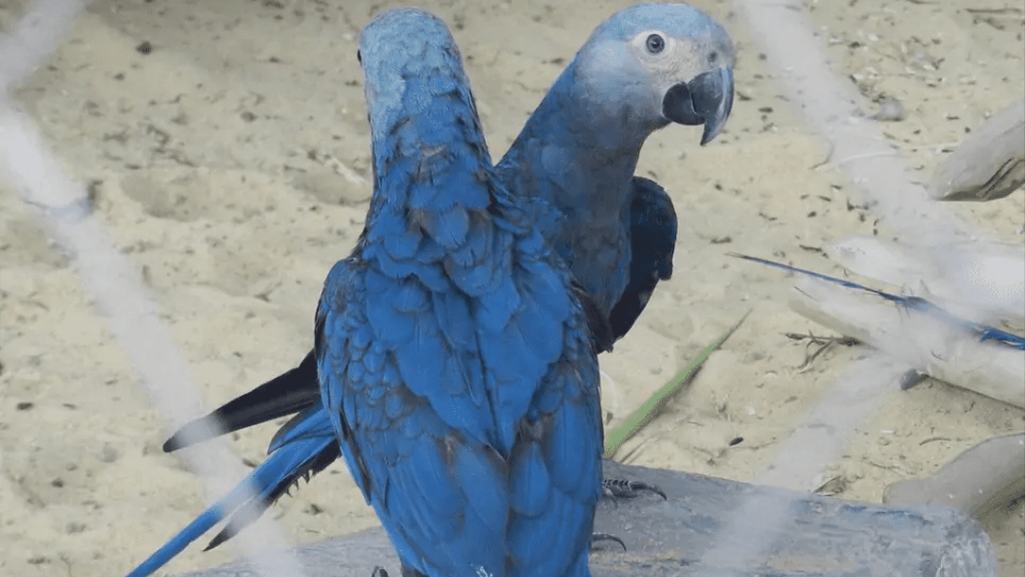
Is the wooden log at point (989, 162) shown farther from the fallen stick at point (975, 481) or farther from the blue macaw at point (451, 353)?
the blue macaw at point (451, 353)

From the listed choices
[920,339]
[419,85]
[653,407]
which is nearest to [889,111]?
[920,339]

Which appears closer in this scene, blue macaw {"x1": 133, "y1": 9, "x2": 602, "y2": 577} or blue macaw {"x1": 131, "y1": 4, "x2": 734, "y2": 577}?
blue macaw {"x1": 133, "y1": 9, "x2": 602, "y2": 577}

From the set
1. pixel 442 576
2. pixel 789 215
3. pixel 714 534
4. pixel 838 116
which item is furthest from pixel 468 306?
pixel 838 116

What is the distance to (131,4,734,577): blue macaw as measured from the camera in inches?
A: 39.9

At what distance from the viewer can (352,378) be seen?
87 cm

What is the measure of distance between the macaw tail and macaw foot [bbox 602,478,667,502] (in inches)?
14.3

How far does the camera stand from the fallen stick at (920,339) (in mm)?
1500

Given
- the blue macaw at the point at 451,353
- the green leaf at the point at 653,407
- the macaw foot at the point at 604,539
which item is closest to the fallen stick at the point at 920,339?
the green leaf at the point at 653,407

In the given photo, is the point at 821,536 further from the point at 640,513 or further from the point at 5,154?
the point at 5,154

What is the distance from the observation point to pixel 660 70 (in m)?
1.04

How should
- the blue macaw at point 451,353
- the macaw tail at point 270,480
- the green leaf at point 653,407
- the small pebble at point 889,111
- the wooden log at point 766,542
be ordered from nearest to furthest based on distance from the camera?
1. the blue macaw at point 451,353
2. the macaw tail at point 270,480
3. the wooden log at point 766,542
4. the green leaf at point 653,407
5. the small pebble at point 889,111

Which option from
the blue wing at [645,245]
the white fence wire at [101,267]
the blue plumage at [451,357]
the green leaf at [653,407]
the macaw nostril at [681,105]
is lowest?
the green leaf at [653,407]

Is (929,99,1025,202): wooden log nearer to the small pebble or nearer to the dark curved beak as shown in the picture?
the dark curved beak

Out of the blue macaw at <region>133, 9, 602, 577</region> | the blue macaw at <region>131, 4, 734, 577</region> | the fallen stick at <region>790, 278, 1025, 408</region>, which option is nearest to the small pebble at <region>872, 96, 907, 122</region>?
the fallen stick at <region>790, 278, 1025, 408</region>
